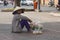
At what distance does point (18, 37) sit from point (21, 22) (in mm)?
1674

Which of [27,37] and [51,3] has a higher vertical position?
[27,37]

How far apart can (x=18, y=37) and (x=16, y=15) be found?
2027mm

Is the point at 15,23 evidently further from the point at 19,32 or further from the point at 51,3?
the point at 51,3

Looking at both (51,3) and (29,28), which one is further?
(51,3)

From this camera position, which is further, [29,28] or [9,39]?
[29,28]

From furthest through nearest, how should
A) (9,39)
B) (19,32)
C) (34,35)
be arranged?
1. (19,32)
2. (34,35)
3. (9,39)

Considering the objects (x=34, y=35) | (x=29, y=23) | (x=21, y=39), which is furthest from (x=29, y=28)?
(x=21, y=39)

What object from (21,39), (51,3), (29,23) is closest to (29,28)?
(29,23)

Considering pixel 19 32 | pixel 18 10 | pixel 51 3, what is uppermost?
pixel 18 10

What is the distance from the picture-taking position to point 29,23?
44.3 feet

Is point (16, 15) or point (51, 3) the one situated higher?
point (16, 15)

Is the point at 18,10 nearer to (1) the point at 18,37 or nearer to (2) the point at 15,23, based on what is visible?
(2) the point at 15,23

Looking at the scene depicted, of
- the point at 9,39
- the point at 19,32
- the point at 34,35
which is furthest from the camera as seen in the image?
the point at 19,32

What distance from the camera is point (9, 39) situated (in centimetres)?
1132
